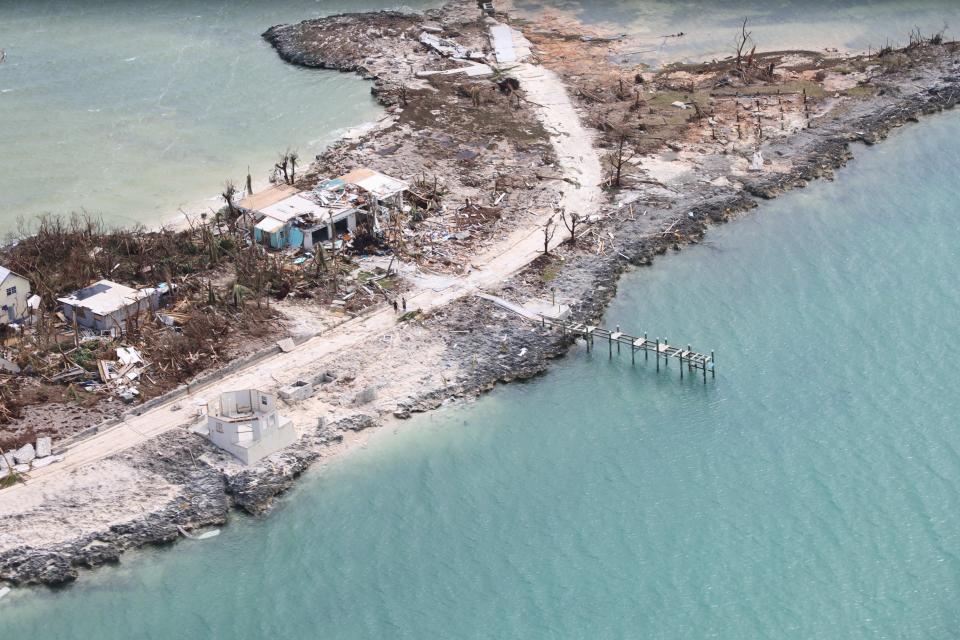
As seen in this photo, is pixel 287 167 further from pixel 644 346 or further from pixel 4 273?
pixel 644 346

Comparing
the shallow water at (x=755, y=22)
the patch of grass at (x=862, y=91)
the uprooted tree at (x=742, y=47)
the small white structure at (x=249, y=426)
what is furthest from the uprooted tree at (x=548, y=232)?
the patch of grass at (x=862, y=91)

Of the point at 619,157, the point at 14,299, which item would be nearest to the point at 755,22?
the point at 619,157

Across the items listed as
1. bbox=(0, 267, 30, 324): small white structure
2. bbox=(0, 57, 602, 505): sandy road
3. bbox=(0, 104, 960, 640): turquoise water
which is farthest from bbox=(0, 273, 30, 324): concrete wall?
bbox=(0, 104, 960, 640): turquoise water

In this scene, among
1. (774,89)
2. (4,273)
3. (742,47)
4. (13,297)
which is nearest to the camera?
(4,273)

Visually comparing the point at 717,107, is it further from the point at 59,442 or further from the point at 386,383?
the point at 59,442

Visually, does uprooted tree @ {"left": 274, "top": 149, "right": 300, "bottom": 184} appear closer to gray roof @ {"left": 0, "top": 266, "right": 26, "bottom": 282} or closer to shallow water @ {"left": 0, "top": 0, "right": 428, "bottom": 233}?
shallow water @ {"left": 0, "top": 0, "right": 428, "bottom": 233}

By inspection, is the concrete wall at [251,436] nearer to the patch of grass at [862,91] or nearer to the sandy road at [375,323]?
the sandy road at [375,323]

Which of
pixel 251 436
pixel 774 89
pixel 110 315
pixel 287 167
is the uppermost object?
pixel 774 89

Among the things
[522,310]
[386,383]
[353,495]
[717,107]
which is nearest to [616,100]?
[717,107]
